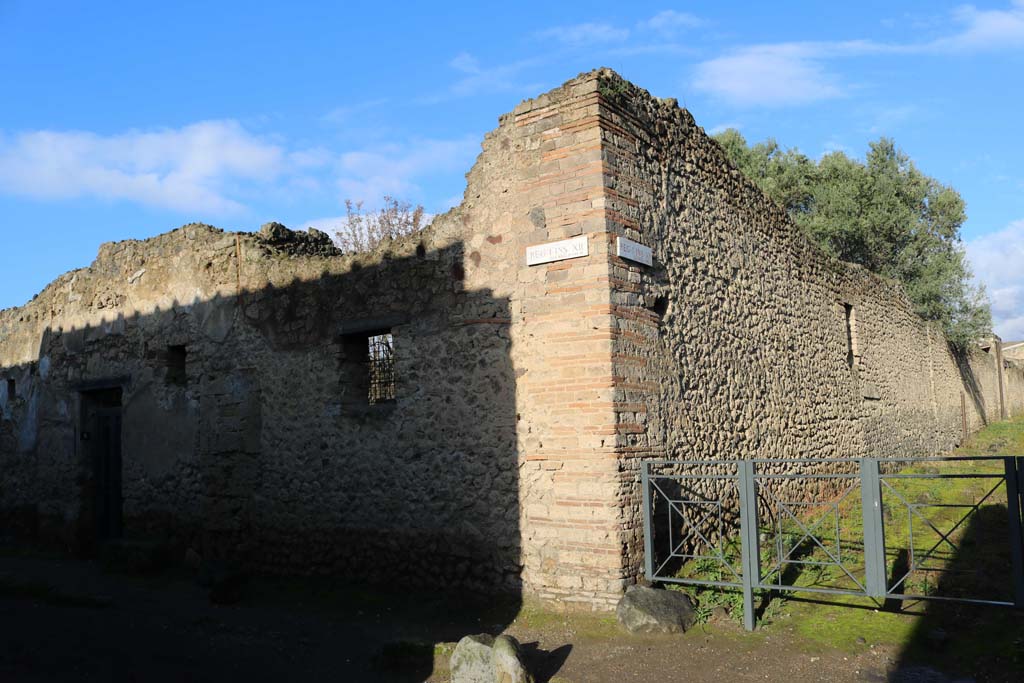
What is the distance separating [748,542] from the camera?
6.60 m

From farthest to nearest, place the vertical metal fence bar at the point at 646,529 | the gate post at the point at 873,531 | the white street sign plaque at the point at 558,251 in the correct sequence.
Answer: the white street sign plaque at the point at 558,251
the vertical metal fence bar at the point at 646,529
the gate post at the point at 873,531

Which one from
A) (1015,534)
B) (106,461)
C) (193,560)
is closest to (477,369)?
(1015,534)

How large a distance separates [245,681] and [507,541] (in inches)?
102

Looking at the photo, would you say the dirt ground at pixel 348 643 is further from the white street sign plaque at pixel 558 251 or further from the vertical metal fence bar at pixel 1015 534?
the white street sign plaque at pixel 558 251

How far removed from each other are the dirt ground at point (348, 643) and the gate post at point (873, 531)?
19.9 inches

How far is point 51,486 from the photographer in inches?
488

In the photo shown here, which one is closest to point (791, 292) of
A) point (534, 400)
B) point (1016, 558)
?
point (534, 400)

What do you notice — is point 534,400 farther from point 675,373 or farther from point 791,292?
point 791,292

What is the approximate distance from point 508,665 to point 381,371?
469cm

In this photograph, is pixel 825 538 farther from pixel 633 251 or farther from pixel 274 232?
pixel 274 232

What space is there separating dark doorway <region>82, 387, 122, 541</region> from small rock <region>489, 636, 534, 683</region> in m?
8.17

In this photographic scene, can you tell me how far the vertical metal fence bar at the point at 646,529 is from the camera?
698 cm

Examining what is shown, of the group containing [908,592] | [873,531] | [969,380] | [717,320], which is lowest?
[908,592]

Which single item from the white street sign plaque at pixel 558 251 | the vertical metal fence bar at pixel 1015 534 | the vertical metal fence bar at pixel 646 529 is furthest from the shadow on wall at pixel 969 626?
the white street sign plaque at pixel 558 251
